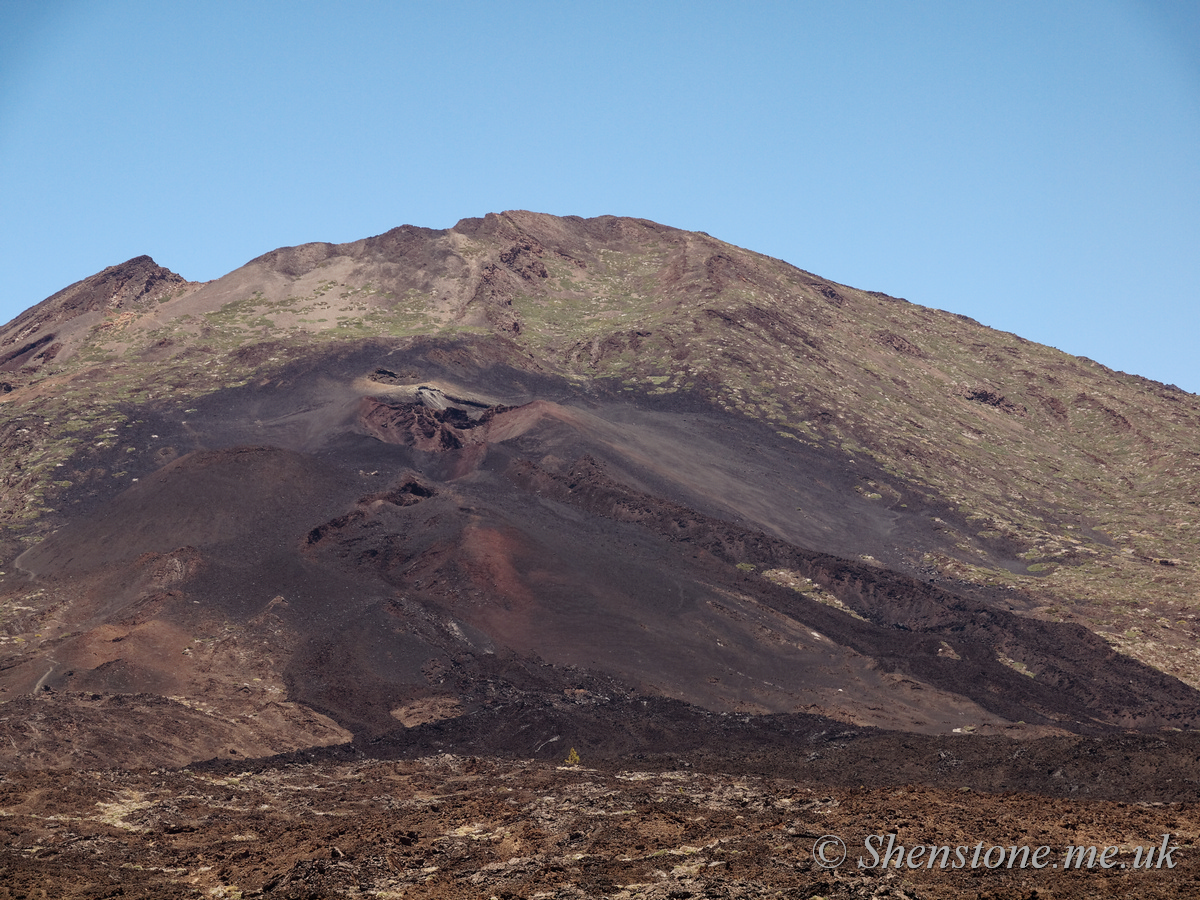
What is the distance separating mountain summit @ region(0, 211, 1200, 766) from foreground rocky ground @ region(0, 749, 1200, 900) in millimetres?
7580

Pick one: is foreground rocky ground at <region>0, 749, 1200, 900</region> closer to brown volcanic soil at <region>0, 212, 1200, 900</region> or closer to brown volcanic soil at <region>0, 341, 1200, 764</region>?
brown volcanic soil at <region>0, 212, 1200, 900</region>

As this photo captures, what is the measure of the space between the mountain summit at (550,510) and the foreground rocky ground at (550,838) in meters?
7.58

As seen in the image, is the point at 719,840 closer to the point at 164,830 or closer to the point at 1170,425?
the point at 164,830

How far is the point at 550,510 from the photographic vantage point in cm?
5572

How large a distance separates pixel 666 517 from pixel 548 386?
32108mm

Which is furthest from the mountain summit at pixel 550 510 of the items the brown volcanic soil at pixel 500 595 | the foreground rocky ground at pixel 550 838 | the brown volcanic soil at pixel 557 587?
the foreground rocky ground at pixel 550 838

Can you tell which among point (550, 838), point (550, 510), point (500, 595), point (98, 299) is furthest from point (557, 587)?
point (98, 299)

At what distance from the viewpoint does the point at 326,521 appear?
174ft

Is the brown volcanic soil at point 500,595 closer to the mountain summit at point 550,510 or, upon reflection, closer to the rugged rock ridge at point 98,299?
the mountain summit at point 550,510

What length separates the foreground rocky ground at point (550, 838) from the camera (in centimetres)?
1531

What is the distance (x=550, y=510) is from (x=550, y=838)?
36.6 m

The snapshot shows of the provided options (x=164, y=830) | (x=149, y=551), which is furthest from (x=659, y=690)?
(x=149, y=551)

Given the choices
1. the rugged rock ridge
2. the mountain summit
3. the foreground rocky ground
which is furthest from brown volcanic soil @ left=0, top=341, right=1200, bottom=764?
the rugged rock ridge

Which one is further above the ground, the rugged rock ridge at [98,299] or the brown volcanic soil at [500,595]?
the rugged rock ridge at [98,299]
